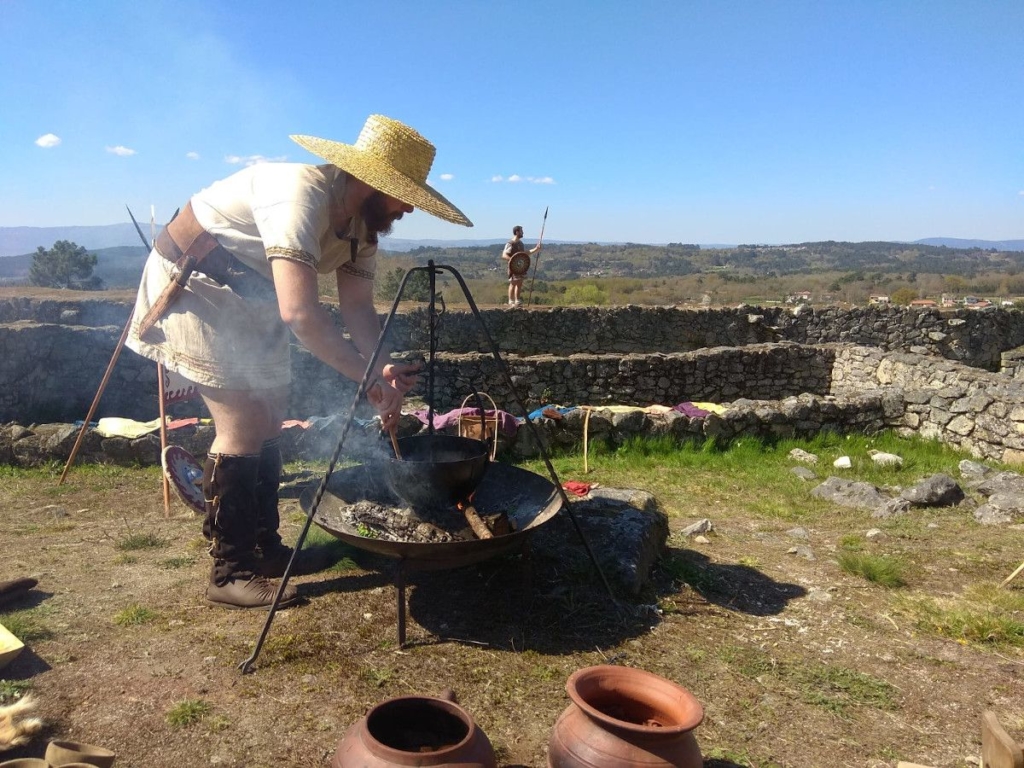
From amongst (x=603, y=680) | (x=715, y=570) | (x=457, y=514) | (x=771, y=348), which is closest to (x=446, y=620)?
(x=457, y=514)

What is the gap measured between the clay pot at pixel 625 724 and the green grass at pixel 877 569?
8.18ft

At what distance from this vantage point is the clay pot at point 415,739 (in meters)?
1.76

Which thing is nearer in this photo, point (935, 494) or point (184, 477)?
point (184, 477)

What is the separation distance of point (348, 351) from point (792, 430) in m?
6.63

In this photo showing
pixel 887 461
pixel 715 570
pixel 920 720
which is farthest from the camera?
pixel 887 461

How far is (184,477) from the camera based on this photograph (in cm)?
414

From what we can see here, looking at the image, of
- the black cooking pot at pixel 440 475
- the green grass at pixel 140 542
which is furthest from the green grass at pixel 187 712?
the green grass at pixel 140 542

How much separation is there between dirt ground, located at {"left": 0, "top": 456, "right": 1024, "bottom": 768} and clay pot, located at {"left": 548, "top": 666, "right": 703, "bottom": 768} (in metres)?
0.37

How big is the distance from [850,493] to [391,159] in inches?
197

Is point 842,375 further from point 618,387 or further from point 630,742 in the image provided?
point 630,742

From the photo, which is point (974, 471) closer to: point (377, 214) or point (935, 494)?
point (935, 494)

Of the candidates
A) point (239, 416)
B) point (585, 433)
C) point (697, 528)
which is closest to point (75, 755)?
point (239, 416)

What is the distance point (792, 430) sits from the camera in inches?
316

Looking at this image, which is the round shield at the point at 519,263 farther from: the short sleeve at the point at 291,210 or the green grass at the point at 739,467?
the short sleeve at the point at 291,210
